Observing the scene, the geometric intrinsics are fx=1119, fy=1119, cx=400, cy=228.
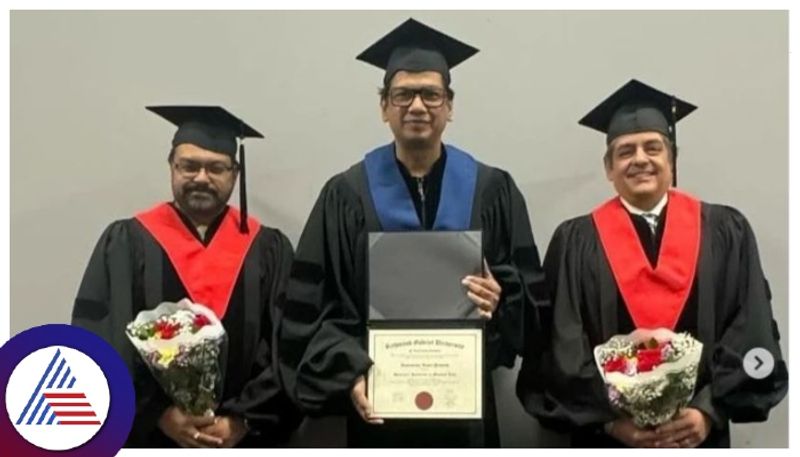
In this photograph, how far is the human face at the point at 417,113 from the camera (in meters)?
1.87

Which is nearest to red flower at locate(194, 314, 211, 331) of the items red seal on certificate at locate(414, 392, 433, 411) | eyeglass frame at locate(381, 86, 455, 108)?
red seal on certificate at locate(414, 392, 433, 411)

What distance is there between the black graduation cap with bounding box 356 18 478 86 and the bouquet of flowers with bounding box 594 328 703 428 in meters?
0.54

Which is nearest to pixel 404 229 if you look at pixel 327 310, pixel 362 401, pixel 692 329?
pixel 327 310

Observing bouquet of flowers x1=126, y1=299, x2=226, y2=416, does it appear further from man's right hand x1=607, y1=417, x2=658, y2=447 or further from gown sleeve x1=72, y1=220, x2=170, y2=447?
man's right hand x1=607, y1=417, x2=658, y2=447

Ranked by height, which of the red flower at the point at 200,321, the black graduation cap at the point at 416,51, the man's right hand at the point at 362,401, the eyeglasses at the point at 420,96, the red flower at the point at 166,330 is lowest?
the man's right hand at the point at 362,401

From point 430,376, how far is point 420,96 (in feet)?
1.52

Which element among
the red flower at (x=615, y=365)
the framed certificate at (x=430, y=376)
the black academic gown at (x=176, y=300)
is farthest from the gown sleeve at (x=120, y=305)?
the red flower at (x=615, y=365)

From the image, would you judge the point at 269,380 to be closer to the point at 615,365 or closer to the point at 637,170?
the point at 615,365

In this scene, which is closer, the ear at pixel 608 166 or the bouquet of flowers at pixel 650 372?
the bouquet of flowers at pixel 650 372

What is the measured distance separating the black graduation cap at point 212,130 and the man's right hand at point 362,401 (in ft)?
1.10

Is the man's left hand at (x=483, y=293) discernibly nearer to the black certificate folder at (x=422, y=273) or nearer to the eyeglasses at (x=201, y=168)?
the black certificate folder at (x=422, y=273)

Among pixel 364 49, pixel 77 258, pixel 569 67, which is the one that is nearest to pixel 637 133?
pixel 569 67
